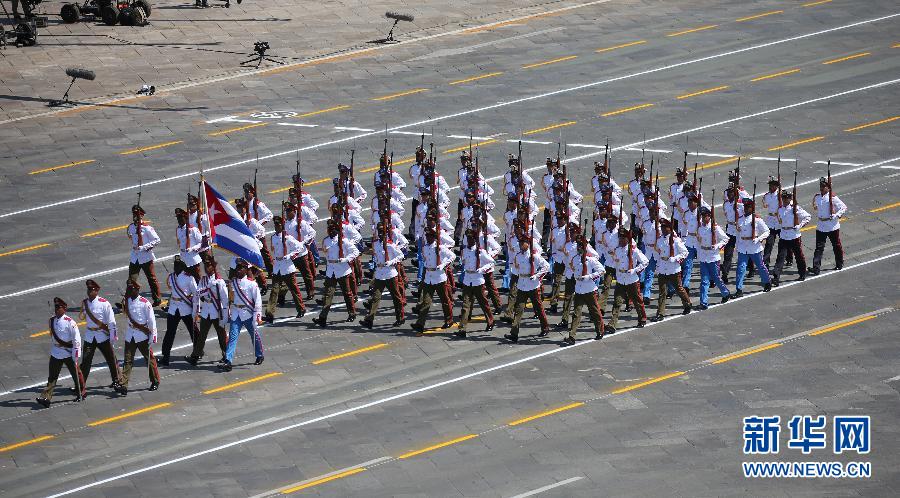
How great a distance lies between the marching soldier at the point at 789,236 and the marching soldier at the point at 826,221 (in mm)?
510

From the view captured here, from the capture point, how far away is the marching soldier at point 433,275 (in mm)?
39875

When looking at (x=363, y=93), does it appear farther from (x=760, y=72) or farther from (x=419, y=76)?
(x=760, y=72)

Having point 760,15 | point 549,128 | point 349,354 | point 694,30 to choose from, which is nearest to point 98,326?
point 349,354

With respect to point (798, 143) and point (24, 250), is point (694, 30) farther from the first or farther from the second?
point (24, 250)

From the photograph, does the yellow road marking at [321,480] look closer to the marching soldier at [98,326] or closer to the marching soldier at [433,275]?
the marching soldier at [98,326]

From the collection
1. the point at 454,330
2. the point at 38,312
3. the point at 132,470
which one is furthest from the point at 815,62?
the point at 132,470

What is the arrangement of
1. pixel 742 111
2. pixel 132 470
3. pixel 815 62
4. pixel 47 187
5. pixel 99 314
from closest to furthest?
pixel 132 470, pixel 99 314, pixel 47 187, pixel 742 111, pixel 815 62

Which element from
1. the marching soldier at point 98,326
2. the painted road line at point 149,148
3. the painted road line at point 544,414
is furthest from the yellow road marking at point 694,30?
the marching soldier at point 98,326

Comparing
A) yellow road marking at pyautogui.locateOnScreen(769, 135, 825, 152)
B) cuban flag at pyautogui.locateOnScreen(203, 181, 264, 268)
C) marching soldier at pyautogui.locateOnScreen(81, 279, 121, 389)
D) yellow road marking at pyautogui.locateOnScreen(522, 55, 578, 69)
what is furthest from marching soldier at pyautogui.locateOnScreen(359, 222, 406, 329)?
yellow road marking at pyautogui.locateOnScreen(522, 55, 578, 69)

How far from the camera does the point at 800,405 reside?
35.7m

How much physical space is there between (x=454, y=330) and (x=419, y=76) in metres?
20.2

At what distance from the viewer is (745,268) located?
137ft

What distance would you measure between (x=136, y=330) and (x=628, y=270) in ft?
33.4

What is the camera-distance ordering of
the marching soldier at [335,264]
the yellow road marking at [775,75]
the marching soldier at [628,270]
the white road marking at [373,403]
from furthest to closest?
the yellow road marking at [775,75] → the marching soldier at [335,264] → the marching soldier at [628,270] → the white road marking at [373,403]
